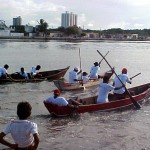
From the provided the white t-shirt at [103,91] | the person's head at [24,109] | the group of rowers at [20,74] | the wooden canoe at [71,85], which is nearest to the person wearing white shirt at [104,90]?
the white t-shirt at [103,91]

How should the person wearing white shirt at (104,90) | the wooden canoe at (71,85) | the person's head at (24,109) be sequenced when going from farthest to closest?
the wooden canoe at (71,85)
the person wearing white shirt at (104,90)
the person's head at (24,109)

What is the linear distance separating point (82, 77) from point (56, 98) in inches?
419

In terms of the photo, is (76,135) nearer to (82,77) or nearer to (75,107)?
(75,107)

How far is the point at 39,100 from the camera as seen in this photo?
2162cm

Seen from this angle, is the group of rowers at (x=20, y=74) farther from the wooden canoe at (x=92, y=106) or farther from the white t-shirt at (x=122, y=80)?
the white t-shirt at (x=122, y=80)

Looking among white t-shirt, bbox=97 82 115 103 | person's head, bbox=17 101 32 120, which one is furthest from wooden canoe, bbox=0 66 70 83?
person's head, bbox=17 101 32 120

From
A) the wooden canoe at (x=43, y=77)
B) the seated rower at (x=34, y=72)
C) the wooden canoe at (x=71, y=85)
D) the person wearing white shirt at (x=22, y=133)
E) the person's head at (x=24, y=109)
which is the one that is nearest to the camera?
the person's head at (x=24, y=109)

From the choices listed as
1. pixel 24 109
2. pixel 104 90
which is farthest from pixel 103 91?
pixel 24 109

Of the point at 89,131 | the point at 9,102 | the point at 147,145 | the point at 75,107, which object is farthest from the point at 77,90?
the point at 147,145

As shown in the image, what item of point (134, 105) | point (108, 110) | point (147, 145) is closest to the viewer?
point (147, 145)

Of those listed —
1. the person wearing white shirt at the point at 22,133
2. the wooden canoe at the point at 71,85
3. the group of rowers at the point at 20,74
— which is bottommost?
the wooden canoe at the point at 71,85

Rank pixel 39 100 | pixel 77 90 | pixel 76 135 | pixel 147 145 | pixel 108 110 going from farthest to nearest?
pixel 77 90
pixel 39 100
pixel 108 110
pixel 76 135
pixel 147 145

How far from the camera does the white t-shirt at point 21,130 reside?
701 cm

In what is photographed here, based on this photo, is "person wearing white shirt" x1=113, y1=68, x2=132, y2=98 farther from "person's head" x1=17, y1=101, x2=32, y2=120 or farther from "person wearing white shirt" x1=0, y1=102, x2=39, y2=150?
"person's head" x1=17, y1=101, x2=32, y2=120
